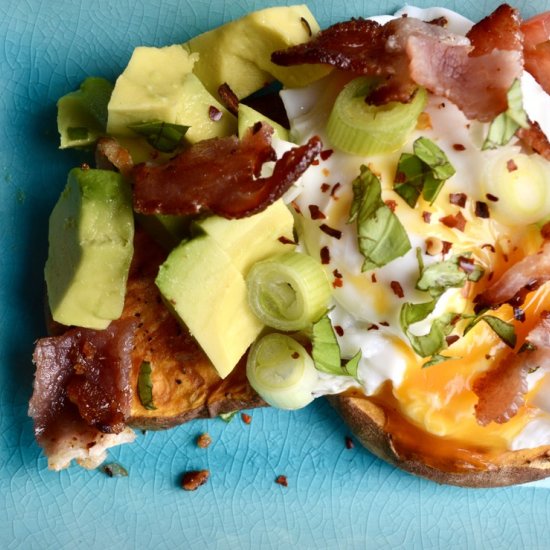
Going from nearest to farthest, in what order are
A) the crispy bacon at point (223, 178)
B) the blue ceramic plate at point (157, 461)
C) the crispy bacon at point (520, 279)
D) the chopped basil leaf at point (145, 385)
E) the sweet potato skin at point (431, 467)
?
the crispy bacon at point (223, 178) < the crispy bacon at point (520, 279) < the chopped basil leaf at point (145, 385) < the sweet potato skin at point (431, 467) < the blue ceramic plate at point (157, 461)

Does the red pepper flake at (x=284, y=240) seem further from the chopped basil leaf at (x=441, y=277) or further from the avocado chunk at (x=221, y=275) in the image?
the chopped basil leaf at (x=441, y=277)

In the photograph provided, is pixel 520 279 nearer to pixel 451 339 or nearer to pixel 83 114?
pixel 451 339

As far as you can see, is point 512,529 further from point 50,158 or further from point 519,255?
point 50,158

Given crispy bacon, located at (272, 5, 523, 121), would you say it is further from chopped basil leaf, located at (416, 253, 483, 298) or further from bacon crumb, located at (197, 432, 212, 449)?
bacon crumb, located at (197, 432, 212, 449)

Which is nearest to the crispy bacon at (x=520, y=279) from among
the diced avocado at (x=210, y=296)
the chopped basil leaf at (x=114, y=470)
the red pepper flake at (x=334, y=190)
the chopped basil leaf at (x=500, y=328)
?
the chopped basil leaf at (x=500, y=328)

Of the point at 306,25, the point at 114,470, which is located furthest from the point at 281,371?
the point at 306,25

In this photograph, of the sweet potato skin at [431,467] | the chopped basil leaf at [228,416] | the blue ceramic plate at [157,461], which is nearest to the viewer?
the sweet potato skin at [431,467]

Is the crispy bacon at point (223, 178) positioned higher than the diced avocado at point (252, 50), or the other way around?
the diced avocado at point (252, 50)

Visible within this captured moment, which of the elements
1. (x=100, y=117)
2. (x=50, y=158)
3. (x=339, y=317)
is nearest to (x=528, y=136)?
(x=339, y=317)
